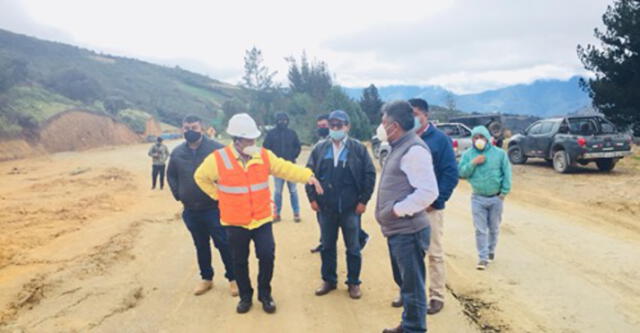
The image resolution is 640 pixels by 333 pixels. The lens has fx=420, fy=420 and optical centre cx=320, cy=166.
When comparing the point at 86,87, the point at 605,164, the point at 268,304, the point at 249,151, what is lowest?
the point at 268,304

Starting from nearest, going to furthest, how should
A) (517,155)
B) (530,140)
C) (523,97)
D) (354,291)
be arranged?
1. (354,291)
2. (530,140)
3. (517,155)
4. (523,97)

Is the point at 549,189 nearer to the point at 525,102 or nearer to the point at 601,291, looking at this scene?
the point at 601,291

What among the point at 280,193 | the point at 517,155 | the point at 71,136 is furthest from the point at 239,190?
the point at 71,136

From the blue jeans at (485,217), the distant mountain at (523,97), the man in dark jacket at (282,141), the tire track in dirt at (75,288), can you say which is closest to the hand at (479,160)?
the blue jeans at (485,217)

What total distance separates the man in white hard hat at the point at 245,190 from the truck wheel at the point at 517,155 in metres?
12.7

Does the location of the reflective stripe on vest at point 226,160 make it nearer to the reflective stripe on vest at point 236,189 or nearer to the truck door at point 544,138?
the reflective stripe on vest at point 236,189

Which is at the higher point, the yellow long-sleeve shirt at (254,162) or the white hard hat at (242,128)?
the white hard hat at (242,128)

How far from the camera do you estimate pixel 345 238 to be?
4.31m

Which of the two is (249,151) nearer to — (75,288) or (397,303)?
(397,303)

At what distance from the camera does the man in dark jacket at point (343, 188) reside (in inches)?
164

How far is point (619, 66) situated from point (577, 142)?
7.69m

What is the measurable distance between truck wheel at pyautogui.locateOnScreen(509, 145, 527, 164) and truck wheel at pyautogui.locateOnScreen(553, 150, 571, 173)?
73.0 inches

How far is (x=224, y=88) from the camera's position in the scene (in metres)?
97.5

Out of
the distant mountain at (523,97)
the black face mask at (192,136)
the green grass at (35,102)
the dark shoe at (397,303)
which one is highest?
the distant mountain at (523,97)
